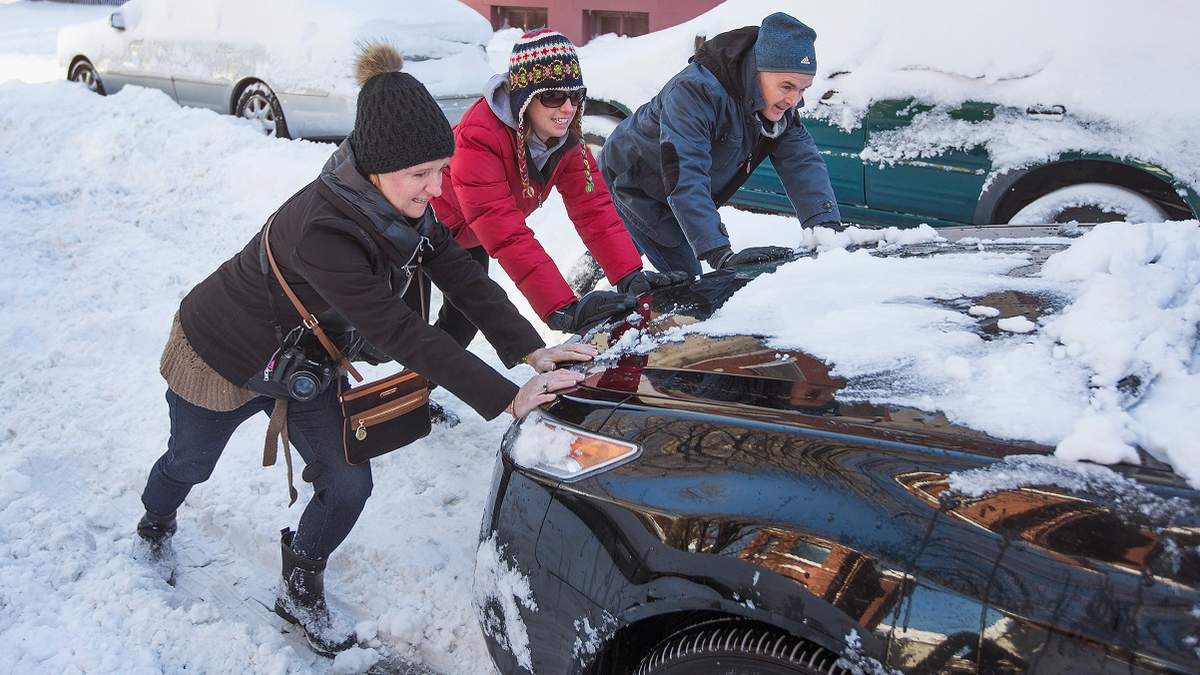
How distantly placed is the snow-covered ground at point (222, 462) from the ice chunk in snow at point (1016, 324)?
3 centimetres

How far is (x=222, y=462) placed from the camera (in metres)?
3.57

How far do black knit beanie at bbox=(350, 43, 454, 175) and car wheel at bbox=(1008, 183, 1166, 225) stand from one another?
11.7ft

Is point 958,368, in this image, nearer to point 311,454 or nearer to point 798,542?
point 798,542

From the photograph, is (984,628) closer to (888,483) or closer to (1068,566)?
(1068,566)

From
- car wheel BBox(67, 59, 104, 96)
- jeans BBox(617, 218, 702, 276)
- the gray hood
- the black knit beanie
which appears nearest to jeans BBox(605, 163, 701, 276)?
jeans BBox(617, 218, 702, 276)

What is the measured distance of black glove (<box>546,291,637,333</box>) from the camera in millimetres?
2510

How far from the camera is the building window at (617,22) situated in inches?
486

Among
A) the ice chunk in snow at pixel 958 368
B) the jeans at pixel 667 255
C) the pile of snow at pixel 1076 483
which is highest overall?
the ice chunk in snow at pixel 958 368

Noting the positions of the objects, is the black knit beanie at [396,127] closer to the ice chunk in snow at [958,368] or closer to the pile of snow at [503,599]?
the pile of snow at [503,599]

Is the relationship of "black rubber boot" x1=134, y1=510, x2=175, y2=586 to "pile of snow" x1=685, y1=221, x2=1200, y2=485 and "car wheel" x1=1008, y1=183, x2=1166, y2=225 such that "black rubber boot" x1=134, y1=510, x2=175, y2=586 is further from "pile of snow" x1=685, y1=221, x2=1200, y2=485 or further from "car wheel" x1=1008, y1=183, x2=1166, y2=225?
"car wheel" x1=1008, y1=183, x2=1166, y2=225

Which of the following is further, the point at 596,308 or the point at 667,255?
the point at 667,255

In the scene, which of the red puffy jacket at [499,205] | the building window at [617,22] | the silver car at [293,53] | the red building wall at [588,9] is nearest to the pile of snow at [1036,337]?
the red puffy jacket at [499,205]

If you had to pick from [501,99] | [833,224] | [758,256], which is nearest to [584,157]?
[501,99]

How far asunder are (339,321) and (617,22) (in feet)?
37.0
